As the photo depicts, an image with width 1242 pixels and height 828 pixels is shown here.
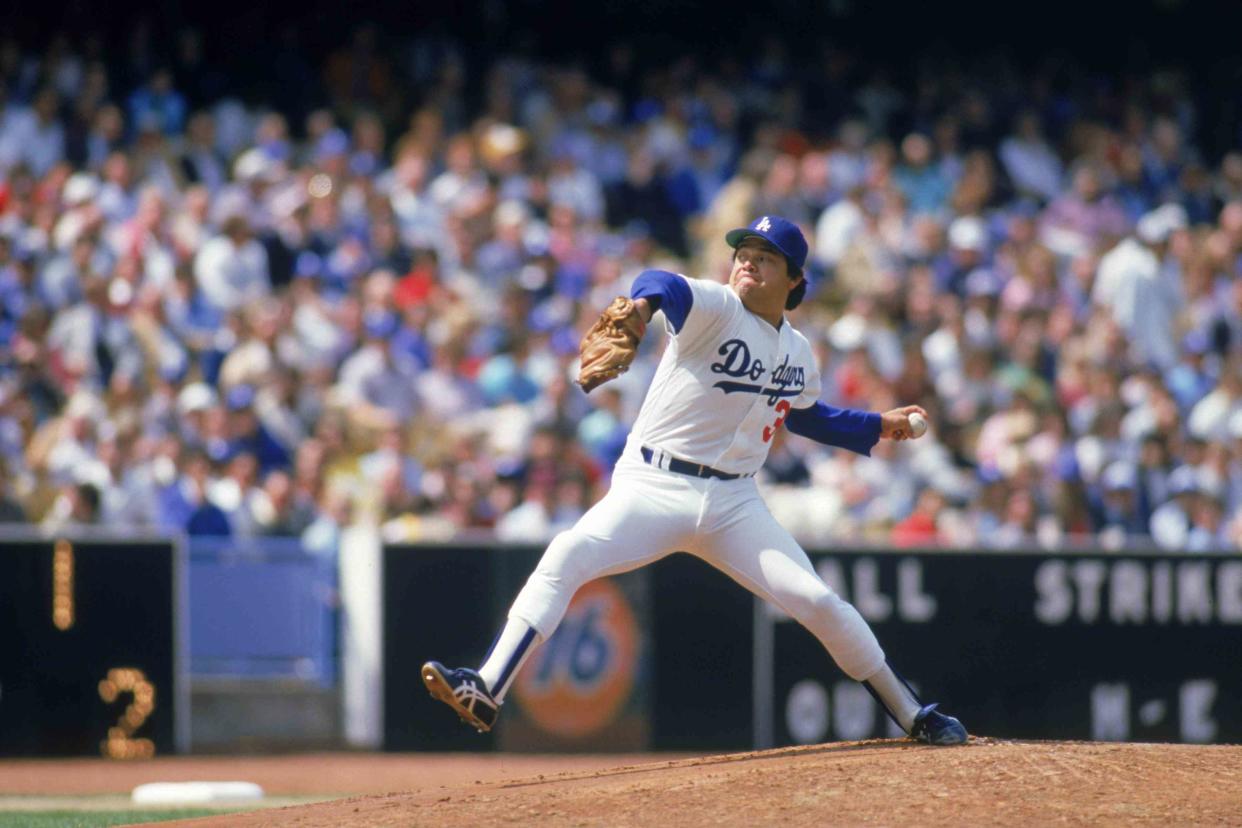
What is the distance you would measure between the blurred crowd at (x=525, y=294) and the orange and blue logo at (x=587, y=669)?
654 mm

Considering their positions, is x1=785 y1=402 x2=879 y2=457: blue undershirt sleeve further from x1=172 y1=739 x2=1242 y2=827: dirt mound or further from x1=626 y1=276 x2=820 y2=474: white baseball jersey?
x1=172 y1=739 x2=1242 y2=827: dirt mound

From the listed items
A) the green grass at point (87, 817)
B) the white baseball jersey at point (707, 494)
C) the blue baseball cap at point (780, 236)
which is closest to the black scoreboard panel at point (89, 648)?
the green grass at point (87, 817)

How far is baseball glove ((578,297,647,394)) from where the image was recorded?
5.72 meters

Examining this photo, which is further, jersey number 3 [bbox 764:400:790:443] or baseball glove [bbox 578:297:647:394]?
jersey number 3 [bbox 764:400:790:443]

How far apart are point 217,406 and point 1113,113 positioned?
981cm

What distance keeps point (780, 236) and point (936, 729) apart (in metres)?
1.90

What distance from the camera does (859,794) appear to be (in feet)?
20.2

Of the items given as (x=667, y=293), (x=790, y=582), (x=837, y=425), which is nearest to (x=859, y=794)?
(x=790, y=582)

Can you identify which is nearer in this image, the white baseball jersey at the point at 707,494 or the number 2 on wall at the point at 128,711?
the white baseball jersey at the point at 707,494

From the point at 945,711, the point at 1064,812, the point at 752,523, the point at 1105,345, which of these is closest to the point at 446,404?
the point at 945,711

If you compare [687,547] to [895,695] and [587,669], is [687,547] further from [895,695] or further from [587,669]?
[587,669]

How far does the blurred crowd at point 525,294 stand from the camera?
1207cm

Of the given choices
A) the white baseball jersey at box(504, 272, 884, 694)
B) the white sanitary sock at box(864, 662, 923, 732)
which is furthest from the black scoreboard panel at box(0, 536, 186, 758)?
the white sanitary sock at box(864, 662, 923, 732)

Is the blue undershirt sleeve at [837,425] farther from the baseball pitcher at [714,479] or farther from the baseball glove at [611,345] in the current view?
the baseball glove at [611,345]
